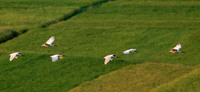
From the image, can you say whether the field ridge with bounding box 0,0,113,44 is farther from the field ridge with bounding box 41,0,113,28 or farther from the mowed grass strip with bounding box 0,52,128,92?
the mowed grass strip with bounding box 0,52,128,92

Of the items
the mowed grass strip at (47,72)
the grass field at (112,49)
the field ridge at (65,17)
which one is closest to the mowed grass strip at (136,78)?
the grass field at (112,49)

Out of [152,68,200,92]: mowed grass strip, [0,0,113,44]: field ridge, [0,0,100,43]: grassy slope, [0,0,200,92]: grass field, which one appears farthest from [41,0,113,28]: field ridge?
[152,68,200,92]: mowed grass strip

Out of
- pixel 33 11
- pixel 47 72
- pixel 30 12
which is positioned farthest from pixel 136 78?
pixel 33 11

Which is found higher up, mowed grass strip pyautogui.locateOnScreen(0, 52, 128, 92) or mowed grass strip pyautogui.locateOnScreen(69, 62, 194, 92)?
mowed grass strip pyautogui.locateOnScreen(0, 52, 128, 92)

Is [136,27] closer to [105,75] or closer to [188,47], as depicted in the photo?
[188,47]

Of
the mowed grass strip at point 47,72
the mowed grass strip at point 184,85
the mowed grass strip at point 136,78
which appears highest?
the mowed grass strip at point 47,72

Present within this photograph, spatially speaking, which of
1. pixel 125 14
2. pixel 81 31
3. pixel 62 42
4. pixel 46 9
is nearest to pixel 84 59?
pixel 62 42

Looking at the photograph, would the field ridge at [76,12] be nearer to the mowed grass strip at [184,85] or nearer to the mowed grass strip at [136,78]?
the mowed grass strip at [136,78]

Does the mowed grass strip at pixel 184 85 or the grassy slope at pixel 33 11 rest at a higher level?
the grassy slope at pixel 33 11

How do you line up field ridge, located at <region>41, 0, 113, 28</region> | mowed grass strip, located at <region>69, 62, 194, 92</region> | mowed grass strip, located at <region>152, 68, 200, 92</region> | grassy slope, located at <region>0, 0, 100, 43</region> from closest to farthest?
mowed grass strip, located at <region>152, 68, 200, 92</region> → mowed grass strip, located at <region>69, 62, 194, 92</region> → grassy slope, located at <region>0, 0, 100, 43</region> → field ridge, located at <region>41, 0, 113, 28</region>

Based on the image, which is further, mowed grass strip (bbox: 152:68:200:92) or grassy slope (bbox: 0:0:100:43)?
grassy slope (bbox: 0:0:100:43)

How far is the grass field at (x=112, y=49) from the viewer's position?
3122 cm

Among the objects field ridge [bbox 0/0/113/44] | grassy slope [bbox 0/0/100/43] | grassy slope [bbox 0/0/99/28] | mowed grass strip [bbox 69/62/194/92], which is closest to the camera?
mowed grass strip [bbox 69/62/194/92]

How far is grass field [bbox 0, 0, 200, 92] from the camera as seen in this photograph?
3122cm
